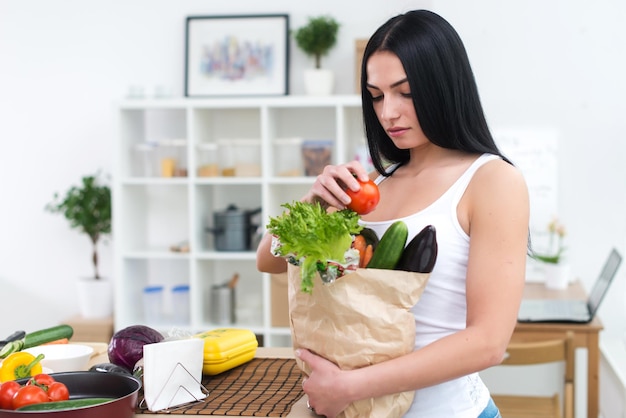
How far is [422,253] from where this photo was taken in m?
1.29

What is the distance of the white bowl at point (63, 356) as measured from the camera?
65.4 inches

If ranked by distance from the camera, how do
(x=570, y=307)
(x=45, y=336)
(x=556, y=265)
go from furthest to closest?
(x=556, y=265) → (x=570, y=307) → (x=45, y=336)

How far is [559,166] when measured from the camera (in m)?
3.93

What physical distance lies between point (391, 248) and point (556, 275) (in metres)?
2.57

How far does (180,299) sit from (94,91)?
1200 millimetres

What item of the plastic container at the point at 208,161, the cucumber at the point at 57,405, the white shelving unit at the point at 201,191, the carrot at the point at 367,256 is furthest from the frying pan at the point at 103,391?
the plastic container at the point at 208,161

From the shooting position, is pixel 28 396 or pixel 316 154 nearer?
pixel 28 396

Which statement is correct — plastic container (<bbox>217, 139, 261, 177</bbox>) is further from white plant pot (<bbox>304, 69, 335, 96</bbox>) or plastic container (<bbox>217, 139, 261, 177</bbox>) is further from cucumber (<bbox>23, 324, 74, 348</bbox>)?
cucumber (<bbox>23, 324, 74, 348</bbox>)

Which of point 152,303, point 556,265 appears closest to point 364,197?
Answer: point 556,265

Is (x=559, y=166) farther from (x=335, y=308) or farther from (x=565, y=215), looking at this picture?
(x=335, y=308)

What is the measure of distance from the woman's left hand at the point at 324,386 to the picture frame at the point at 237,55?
2.87 metres

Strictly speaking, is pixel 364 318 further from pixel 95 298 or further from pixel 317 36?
pixel 95 298

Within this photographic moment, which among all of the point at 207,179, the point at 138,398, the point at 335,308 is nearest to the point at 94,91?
the point at 207,179

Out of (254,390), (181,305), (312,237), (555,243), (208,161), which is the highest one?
(208,161)
